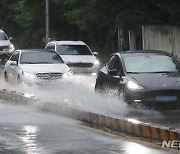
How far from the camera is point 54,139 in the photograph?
36.9 feet

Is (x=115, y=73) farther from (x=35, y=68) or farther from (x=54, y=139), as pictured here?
(x=35, y=68)

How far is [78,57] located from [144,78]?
40.3 feet

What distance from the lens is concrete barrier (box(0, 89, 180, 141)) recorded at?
36.0 feet

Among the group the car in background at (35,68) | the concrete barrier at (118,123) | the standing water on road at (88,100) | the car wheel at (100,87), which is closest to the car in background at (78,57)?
the standing water on road at (88,100)

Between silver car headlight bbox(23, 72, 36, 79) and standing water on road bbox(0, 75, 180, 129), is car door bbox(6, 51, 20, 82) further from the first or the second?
silver car headlight bbox(23, 72, 36, 79)

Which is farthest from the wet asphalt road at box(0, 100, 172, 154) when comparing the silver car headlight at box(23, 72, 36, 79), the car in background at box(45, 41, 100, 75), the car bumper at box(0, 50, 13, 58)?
the car bumper at box(0, 50, 13, 58)

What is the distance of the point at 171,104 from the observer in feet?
46.9

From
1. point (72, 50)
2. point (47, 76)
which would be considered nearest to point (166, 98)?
point (47, 76)

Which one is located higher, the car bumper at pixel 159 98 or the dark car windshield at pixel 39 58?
the dark car windshield at pixel 39 58

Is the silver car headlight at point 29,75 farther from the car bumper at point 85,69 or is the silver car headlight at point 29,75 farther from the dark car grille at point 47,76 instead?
the car bumper at point 85,69

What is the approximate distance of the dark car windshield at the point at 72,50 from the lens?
90.8 ft

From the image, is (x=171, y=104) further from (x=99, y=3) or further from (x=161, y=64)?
(x=99, y=3)

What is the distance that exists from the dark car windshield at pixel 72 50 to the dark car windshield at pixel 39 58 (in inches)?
196

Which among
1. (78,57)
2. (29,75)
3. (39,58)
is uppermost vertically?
(39,58)
